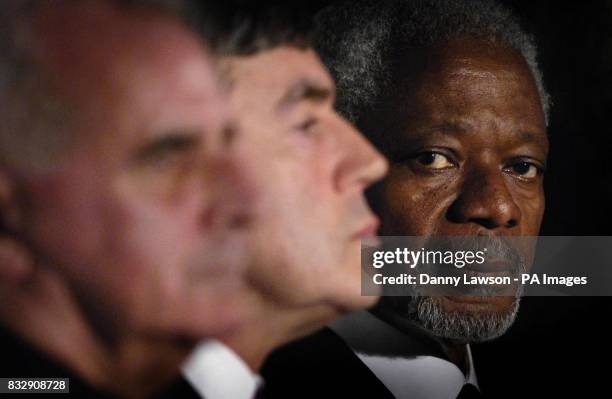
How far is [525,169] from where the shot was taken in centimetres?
109

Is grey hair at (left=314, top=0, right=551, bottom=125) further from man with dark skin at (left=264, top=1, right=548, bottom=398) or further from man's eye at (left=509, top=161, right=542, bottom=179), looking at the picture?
man's eye at (left=509, top=161, right=542, bottom=179)

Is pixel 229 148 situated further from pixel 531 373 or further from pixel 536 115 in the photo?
pixel 531 373

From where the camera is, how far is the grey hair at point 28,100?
84 centimetres

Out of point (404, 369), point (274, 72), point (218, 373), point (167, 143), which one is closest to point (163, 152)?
point (167, 143)

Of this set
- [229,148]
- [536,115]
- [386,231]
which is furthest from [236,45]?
[536,115]

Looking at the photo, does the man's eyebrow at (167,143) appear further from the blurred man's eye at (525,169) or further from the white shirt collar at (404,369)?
the blurred man's eye at (525,169)

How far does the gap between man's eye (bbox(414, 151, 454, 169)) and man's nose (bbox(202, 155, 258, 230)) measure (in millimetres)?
298

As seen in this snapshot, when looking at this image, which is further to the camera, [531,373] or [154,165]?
[531,373]

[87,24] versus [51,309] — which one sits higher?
[87,24]

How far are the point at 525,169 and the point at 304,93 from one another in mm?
389

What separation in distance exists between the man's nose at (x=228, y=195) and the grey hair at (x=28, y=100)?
173 millimetres

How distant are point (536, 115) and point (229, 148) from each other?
1.63ft

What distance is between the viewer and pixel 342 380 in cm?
107

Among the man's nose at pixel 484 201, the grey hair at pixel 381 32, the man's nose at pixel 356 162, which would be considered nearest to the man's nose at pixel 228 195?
the man's nose at pixel 356 162
